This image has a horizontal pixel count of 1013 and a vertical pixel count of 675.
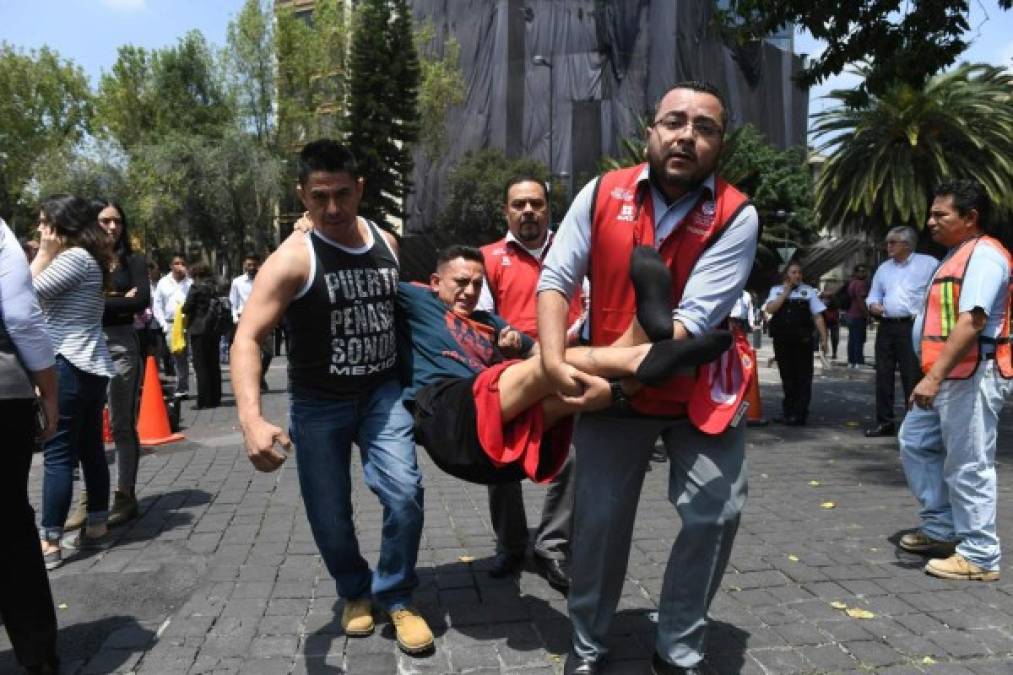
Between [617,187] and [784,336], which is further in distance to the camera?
[784,336]

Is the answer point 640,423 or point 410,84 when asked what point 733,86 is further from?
point 640,423

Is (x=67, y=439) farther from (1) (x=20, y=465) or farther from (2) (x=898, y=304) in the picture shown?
(2) (x=898, y=304)

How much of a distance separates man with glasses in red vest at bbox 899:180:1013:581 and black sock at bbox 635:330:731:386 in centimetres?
214

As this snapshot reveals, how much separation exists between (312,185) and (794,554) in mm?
3087

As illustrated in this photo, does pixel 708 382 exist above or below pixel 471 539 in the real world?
above

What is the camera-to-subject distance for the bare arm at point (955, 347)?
4051mm

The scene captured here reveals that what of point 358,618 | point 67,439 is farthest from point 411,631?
point 67,439

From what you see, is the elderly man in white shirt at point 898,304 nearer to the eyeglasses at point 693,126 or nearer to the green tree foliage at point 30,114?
the eyeglasses at point 693,126

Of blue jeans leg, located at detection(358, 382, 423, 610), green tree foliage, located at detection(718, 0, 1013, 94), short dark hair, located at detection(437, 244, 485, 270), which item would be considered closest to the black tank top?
blue jeans leg, located at detection(358, 382, 423, 610)

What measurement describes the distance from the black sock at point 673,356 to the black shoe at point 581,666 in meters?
1.08

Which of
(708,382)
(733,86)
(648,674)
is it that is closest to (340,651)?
(648,674)

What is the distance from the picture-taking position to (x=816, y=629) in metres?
3.52

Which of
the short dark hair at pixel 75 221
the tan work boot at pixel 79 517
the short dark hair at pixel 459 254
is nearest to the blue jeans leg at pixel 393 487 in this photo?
the short dark hair at pixel 459 254

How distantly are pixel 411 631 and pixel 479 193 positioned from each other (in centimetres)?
4248
